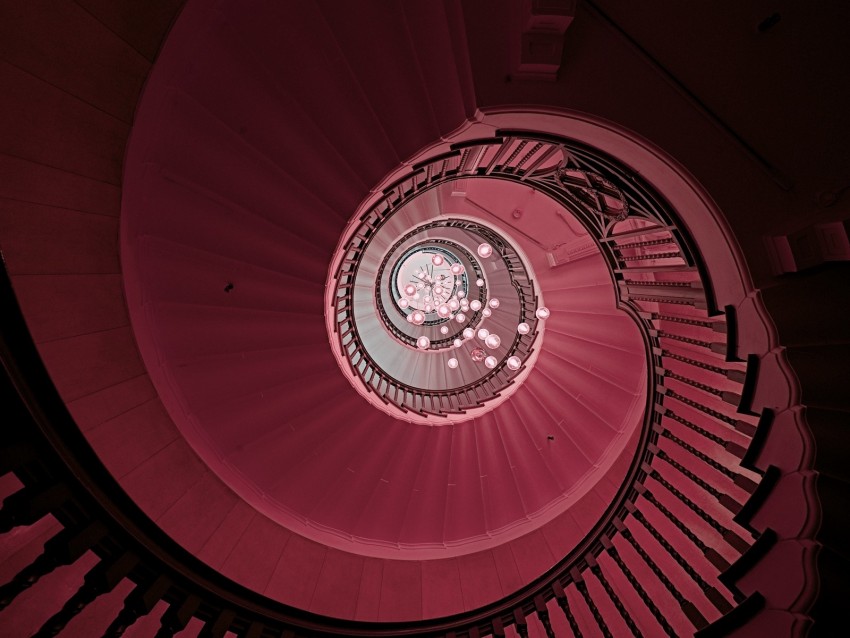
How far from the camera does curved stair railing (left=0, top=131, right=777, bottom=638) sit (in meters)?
1.74

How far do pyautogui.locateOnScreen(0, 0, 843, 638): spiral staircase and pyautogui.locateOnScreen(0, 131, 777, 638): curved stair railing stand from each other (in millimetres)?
22

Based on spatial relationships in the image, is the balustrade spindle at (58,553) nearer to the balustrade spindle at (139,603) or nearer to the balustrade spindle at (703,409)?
the balustrade spindle at (139,603)

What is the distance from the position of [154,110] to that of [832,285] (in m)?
4.51

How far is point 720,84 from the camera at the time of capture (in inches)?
90.5

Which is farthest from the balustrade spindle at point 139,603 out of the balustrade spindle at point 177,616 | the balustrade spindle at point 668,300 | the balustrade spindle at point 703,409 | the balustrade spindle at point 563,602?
the balustrade spindle at point 668,300

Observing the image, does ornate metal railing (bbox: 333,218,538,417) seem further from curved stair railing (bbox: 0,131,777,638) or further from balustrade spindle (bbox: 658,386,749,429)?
balustrade spindle (bbox: 658,386,749,429)

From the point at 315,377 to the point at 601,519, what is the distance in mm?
3598

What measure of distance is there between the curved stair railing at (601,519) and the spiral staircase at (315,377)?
2 centimetres

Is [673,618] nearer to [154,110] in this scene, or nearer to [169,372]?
[169,372]

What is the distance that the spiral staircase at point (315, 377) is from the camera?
2213 millimetres

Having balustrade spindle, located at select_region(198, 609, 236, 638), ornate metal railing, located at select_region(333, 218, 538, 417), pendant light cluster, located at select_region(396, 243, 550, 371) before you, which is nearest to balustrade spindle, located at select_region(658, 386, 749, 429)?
pendant light cluster, located at select_region(396, 243, 550, 371)

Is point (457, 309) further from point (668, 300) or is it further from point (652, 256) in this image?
point (668, 300)

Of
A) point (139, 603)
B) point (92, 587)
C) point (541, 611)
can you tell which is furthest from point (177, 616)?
point (541, 611)

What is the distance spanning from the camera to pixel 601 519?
359cm
